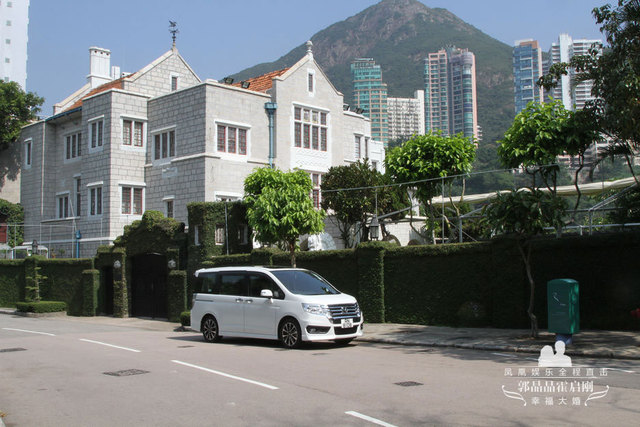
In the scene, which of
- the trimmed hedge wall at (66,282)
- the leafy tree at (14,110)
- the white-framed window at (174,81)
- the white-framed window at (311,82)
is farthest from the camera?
the leafy tree at (14,110)

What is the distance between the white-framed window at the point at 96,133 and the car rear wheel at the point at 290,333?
80.1 ft

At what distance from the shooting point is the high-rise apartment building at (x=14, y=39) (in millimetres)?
94625

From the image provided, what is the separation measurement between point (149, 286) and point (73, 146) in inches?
594

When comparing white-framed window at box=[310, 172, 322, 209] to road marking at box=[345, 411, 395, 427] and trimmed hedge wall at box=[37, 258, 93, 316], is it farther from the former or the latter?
road marking at box=[345, 411, 395, 427]

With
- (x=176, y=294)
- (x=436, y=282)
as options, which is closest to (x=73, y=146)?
(x=176, y=294)

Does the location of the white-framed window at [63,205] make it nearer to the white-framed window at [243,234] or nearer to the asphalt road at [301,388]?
the white-framed window at [243,234]

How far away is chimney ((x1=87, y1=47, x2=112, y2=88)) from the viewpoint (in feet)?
159

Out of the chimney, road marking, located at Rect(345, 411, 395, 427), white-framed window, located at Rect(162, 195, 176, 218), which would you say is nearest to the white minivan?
road marking, located at Rect(345, 411, 395, 427)

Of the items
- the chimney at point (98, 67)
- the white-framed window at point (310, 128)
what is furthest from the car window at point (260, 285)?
the chimney at point (98, 67)

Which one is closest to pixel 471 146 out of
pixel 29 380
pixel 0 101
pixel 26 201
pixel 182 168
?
pixel 182 168

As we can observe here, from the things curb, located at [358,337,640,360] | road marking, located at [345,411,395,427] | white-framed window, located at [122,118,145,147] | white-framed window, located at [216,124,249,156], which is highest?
white-framed window, located at [122,118,145,147]

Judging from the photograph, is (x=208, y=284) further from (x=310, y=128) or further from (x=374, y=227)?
(x=310, y=128)

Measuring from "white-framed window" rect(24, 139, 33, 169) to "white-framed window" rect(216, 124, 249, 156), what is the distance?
18.3 meters

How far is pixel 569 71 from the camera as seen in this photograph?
1773 centimetres
